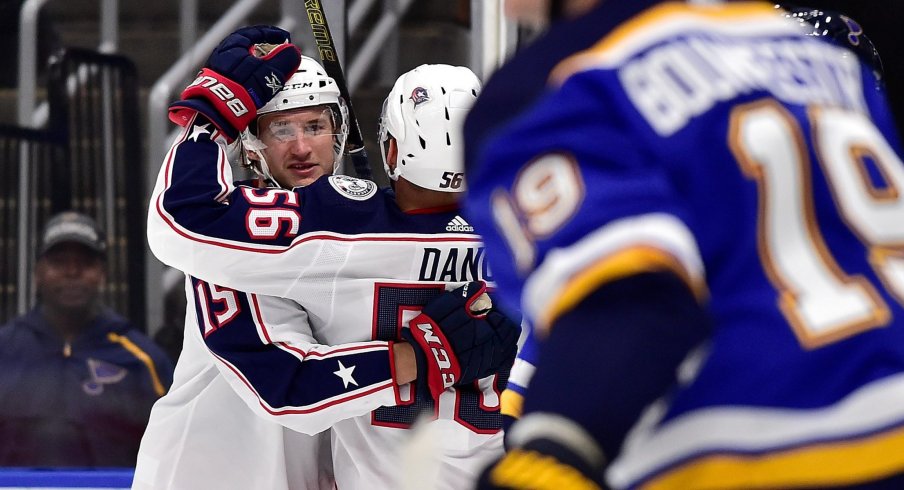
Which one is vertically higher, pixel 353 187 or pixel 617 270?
pixel 617 270

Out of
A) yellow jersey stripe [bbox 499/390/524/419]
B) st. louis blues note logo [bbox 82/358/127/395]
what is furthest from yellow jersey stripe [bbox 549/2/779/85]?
st. louis blues note logo [bbox 82/358/127/395]

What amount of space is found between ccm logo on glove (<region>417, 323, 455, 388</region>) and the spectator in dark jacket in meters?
1.71

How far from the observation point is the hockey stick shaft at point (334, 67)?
2.60 meters

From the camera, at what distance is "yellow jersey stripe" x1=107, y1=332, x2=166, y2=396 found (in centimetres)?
358

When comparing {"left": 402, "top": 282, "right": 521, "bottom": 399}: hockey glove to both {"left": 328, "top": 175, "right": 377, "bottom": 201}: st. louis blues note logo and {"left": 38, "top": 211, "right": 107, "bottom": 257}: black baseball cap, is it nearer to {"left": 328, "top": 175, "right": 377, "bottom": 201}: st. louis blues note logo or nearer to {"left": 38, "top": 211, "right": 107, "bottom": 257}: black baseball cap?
{"left": 328, "top": 175, "right": 377, "bottom": 201}: st. louis blues note logo

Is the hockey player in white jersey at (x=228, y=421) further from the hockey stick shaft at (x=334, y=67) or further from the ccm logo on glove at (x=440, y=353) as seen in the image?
the hockey stick shaft at (x=334, y=67)

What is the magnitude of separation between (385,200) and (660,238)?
1.32 metres

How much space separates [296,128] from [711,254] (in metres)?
1.49

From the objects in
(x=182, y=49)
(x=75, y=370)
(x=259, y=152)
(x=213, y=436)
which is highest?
(x=259, y=152)

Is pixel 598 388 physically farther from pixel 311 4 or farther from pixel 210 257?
pixel 311 4

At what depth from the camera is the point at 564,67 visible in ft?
3.02

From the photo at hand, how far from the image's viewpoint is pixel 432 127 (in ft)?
6.72

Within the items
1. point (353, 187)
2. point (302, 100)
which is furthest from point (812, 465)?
point (302, 100)

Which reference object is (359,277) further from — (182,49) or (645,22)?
(182,49)
